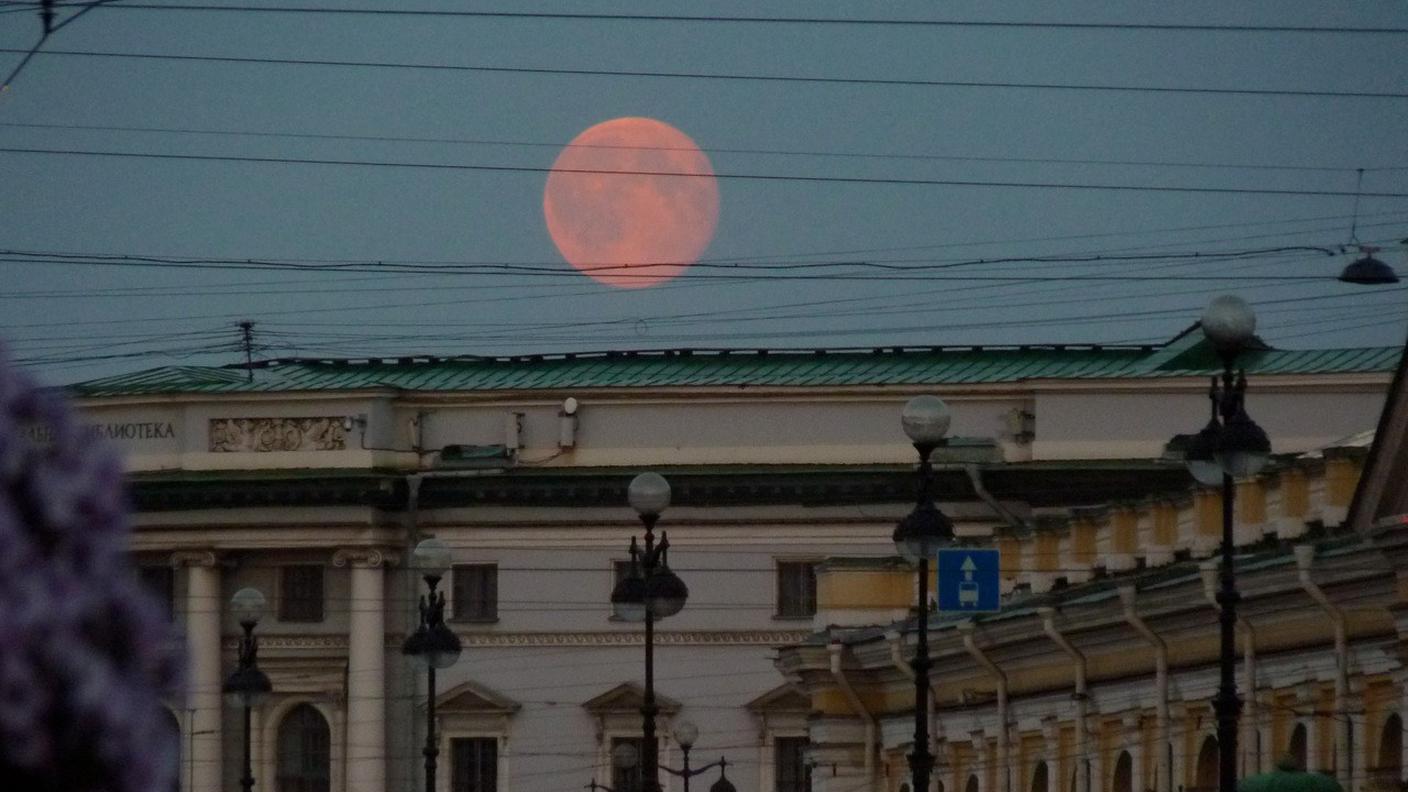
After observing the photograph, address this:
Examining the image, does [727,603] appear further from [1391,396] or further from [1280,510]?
[1391,396]

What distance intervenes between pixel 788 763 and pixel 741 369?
324 inches

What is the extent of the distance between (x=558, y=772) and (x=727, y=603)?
4542 millimetres

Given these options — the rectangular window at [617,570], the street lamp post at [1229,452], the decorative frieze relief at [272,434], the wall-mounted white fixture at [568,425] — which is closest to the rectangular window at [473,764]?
the rectangular window at [617,570]

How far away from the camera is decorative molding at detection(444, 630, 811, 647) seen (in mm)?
66000

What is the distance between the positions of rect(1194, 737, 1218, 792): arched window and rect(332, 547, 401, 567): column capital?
36.7 metres

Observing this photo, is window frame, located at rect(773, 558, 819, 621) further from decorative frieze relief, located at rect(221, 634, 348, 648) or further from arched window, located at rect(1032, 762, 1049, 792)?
arched window, located at rect(1032, 762, 1049, 792)

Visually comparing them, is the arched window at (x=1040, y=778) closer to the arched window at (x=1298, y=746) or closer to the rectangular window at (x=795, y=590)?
the arched window at (x=1298, y=746)

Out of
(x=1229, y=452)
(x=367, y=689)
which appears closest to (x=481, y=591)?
(x=367, y=689)

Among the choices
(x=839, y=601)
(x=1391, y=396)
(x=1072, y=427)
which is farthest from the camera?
(x=1072, y=427)

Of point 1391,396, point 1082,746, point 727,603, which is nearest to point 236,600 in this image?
point 1082,746

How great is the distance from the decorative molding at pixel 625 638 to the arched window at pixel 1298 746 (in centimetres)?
3428

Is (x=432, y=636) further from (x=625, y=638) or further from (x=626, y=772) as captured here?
(x=625, y=638)

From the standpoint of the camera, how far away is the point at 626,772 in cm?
6581

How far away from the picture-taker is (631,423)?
6750cm
